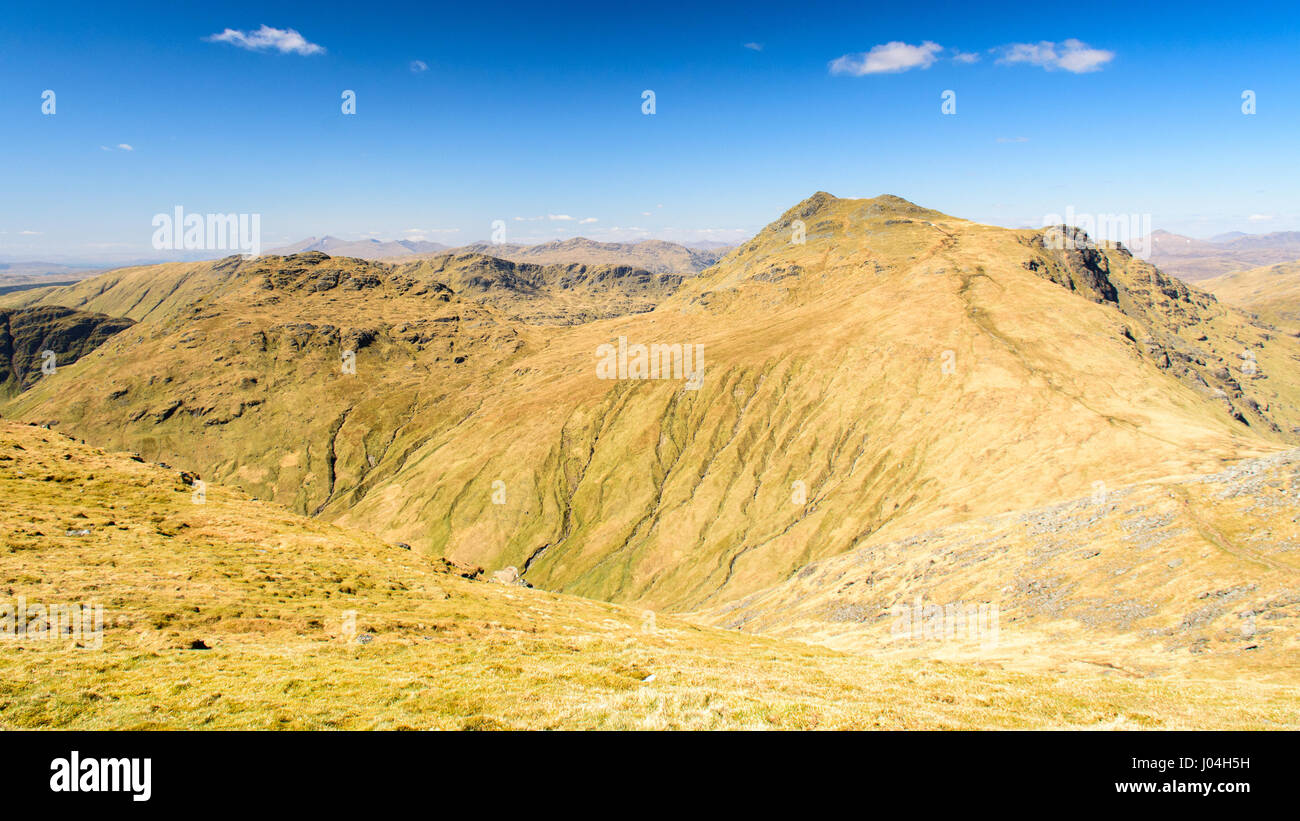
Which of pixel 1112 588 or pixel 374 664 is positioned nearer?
pixel 374 664

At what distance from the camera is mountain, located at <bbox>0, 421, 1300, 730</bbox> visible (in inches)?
789

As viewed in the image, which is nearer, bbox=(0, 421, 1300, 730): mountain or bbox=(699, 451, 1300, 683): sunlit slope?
bbox=(0, 421, 1300, 730): mountain

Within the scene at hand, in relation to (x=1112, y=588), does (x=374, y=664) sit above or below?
above

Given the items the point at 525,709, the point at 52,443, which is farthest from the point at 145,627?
the point at 52,443

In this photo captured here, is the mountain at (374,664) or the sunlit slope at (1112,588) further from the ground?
the mountain at (374,664)

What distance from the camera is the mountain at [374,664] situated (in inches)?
789

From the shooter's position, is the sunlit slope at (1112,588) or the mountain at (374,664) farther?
the sunlit slope at (1112,588)

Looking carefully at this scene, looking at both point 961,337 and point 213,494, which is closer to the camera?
point 213,494

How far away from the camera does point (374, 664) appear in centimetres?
3008

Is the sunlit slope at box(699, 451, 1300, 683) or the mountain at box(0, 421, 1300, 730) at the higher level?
A: the mountain at box(0, 421, 1300, 730)

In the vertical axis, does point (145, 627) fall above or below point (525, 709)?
below
